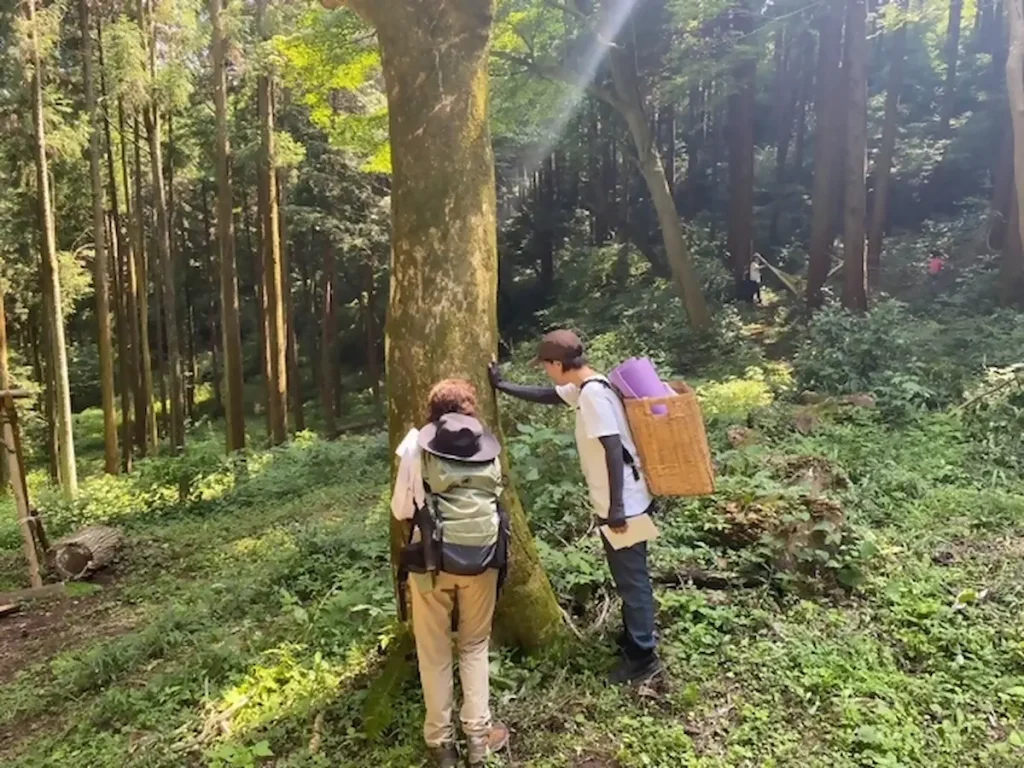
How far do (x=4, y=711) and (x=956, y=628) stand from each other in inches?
228

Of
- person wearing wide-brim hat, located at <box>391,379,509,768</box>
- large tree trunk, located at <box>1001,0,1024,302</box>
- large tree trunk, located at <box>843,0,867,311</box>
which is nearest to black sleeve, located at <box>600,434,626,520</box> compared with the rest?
person wearing wide-brim hat, located at <box>391,379,509,768</box>

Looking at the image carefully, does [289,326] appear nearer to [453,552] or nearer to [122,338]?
[122,338]

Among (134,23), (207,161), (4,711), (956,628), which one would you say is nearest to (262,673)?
(4,711)

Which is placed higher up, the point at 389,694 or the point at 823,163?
the point at 823,163

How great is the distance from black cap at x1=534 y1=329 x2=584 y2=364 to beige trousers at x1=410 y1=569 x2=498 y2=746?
1043 millimetres

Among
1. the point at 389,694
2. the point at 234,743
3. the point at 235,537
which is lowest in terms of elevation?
the point at 235,537

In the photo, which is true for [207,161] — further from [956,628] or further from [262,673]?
[956,628]

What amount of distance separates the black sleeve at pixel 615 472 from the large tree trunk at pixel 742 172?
16.3m

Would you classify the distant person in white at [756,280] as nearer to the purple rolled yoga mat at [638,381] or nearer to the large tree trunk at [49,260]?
the large tree trunk at [49,260]

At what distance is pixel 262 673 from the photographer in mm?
4645

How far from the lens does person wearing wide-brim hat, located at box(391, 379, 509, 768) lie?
3252mm

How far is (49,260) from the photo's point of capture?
42.9 ft

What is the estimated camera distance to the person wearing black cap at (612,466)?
146 inches

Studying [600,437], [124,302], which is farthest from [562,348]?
[124,302]
